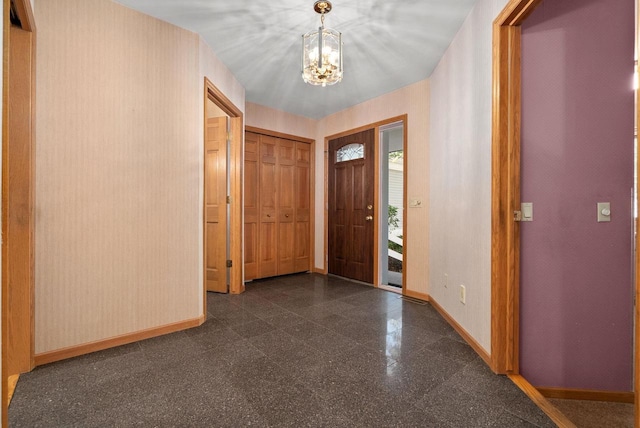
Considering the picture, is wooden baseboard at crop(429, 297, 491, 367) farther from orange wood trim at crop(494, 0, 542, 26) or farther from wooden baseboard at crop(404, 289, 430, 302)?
orange wood trim at crop(494, 0, 542, 26)

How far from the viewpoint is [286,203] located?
14.2ft

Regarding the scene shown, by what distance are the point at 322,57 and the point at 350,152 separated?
6.92ft

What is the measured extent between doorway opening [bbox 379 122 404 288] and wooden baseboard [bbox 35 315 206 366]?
7.79ft

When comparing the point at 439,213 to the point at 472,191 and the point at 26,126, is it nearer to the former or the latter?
the point at 472,191

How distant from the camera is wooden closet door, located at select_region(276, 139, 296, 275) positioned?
14.0 feet

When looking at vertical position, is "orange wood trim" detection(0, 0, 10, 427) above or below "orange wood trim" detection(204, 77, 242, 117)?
below

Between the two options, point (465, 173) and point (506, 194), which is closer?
point (506, 194)

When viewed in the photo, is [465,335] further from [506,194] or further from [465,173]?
[465,173]

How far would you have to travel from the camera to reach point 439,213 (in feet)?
9.53

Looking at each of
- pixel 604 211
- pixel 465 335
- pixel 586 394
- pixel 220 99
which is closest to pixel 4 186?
pixel 220 99

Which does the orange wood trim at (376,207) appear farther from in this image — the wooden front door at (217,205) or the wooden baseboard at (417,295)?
the wooden front door at (217,205)

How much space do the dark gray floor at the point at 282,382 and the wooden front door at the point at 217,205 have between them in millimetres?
968

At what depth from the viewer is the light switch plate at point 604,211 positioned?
5.60 feet

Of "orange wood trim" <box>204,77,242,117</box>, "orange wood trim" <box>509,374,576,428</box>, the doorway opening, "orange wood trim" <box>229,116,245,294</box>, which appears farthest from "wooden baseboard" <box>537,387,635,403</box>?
"orange wood trim" <box>204,77,242,117</box>
